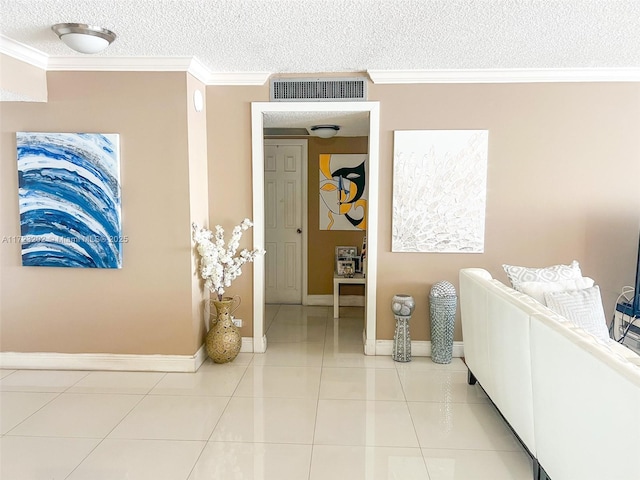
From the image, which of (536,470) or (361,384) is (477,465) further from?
(361,384)

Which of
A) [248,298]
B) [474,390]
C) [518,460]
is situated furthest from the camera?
[248,298]

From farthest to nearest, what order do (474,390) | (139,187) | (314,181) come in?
1. (314,181)
2. (139,187)
3. (474,390)

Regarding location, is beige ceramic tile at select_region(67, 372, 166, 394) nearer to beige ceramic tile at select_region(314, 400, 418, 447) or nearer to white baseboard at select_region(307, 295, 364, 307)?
beige ceramic tile at select_region(314, 400, 418, 447)

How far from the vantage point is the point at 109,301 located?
11.4ft

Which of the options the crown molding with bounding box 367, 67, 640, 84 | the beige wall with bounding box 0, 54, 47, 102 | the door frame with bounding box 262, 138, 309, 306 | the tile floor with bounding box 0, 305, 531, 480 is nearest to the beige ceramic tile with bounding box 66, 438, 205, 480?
the tile floor with bounding box 0, 305, 531, 480

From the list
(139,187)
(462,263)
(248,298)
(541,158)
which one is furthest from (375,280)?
(139,187)

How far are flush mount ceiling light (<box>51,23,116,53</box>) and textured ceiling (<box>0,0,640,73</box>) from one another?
0.16ft

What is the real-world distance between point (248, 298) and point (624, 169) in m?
3.31

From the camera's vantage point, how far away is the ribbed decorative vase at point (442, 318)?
3.60 metres

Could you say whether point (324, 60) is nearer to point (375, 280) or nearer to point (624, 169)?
point (375, 280)

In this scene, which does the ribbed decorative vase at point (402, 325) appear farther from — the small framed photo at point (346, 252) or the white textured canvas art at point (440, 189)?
the small framed photo at point (346, 252)

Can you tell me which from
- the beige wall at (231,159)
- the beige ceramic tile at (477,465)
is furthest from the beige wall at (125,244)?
the beige ceramic tile at (477,465)

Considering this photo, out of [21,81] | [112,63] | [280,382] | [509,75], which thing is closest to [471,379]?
[280,382]

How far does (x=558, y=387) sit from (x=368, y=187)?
89.8 inches
